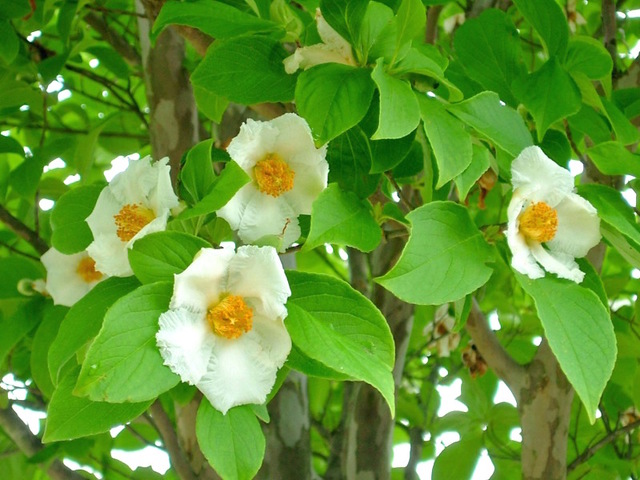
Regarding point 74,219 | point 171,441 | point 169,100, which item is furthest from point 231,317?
point 169,100

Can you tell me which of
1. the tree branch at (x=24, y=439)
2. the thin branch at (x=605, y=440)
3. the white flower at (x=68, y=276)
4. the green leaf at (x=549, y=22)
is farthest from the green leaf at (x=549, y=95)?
the tree branch at (x=24, y=439)

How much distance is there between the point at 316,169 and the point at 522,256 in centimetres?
18

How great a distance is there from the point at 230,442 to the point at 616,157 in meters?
0.40

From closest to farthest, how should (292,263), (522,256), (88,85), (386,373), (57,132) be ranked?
(386,373)
(522,256)
(292,263)
(57,132)
(88,85)

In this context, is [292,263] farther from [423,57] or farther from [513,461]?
[423,57]

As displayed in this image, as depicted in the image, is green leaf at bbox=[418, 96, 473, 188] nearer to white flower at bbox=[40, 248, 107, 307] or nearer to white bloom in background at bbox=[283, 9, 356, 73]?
white bloom in background at bbox=[283, 9, 356, 73]

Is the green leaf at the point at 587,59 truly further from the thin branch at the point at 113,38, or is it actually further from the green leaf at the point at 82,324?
the thin branch at the point at 113,38

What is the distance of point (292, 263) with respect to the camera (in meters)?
1.29

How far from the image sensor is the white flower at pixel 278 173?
26.5 inches

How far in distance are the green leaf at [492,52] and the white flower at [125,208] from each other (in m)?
0.33

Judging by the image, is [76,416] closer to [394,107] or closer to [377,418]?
[394,107]

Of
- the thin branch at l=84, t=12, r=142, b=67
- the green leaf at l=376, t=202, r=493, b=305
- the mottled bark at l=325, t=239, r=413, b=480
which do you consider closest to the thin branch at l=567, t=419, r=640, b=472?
the mottled bark at l=325, t=239, r=413, b=480

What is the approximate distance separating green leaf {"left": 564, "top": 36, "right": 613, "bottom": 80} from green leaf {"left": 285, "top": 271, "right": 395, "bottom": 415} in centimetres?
37

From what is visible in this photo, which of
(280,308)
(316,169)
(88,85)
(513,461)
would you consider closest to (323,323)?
(280,308)
